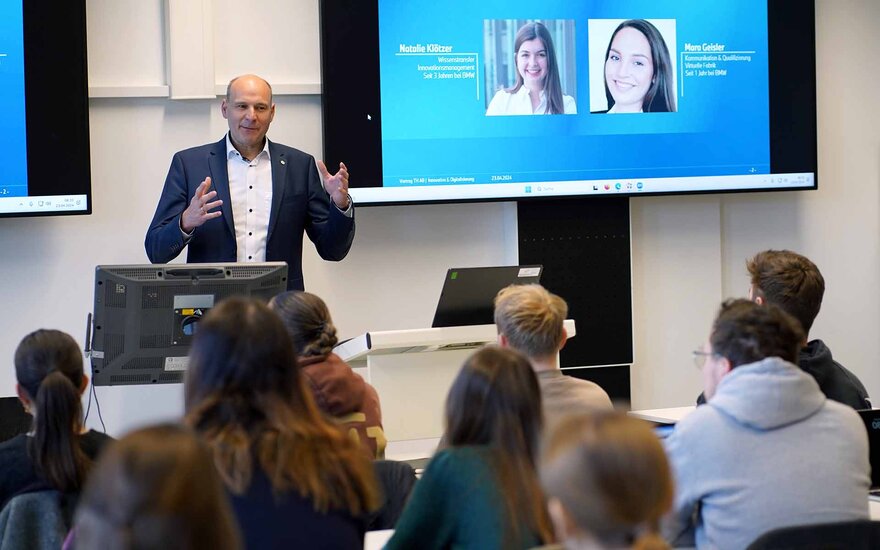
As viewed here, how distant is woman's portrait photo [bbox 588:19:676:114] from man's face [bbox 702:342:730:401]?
285cm

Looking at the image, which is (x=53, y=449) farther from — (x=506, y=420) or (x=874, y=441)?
(x=874, y=441)

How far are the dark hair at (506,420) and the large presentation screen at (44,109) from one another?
3060 millimetres

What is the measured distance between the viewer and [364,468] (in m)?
1.96

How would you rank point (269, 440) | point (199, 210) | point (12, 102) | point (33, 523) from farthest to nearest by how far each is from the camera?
point (12, 102), point (199, 210), point (33, 523), point (269, 440)

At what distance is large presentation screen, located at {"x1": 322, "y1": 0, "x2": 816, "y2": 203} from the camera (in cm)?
510

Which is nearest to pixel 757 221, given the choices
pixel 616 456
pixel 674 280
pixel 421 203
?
pixel 674 280

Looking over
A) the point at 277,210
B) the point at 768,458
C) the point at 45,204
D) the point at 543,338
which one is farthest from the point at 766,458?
the point at 45,204

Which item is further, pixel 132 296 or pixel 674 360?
pixel 674 360

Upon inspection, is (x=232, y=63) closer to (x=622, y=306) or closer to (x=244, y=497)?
(x=622, y=306)

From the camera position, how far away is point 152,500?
1182 mm

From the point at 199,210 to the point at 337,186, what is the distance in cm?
50

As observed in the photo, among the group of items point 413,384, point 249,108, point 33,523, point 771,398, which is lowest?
point 33,523

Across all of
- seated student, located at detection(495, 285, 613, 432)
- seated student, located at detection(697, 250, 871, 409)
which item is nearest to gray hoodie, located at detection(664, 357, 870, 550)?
seated student, located at detection(495, 285, 613, 432)

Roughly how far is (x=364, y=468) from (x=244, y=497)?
0.22 metres
